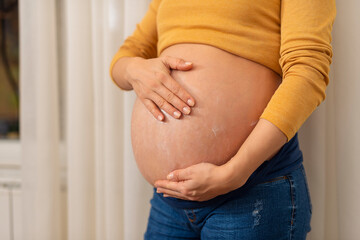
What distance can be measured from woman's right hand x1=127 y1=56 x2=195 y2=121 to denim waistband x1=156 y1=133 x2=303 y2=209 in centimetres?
19

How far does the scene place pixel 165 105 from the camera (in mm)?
781

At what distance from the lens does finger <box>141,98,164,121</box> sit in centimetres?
78

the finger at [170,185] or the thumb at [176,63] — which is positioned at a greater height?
the thumb at [176,63]

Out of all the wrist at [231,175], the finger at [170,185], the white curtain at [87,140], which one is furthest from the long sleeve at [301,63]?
the white curtain at [87,140]

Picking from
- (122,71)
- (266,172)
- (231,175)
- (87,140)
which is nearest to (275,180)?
(266,172)

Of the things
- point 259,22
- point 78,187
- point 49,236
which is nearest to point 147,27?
point 259,22

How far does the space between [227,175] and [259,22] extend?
35 cm

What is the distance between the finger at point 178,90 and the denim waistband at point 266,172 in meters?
0.20

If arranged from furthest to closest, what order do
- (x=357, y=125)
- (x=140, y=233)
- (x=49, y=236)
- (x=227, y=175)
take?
1. (x=49, y=236)
2. (x=140, y=233)
3. (x=357, y=125)
4. (x=227, y=175)

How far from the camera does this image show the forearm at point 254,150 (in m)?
0.68

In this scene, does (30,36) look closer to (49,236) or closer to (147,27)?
(147,27)

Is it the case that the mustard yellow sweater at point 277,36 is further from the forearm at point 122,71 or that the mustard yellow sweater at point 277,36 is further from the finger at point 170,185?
the finger at point 170,185

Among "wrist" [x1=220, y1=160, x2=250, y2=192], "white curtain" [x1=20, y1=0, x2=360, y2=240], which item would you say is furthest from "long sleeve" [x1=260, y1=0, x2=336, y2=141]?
"white curtain" [x1=20, y1=0, x2=360, y2=240]

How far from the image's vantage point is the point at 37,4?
1.31 meters
